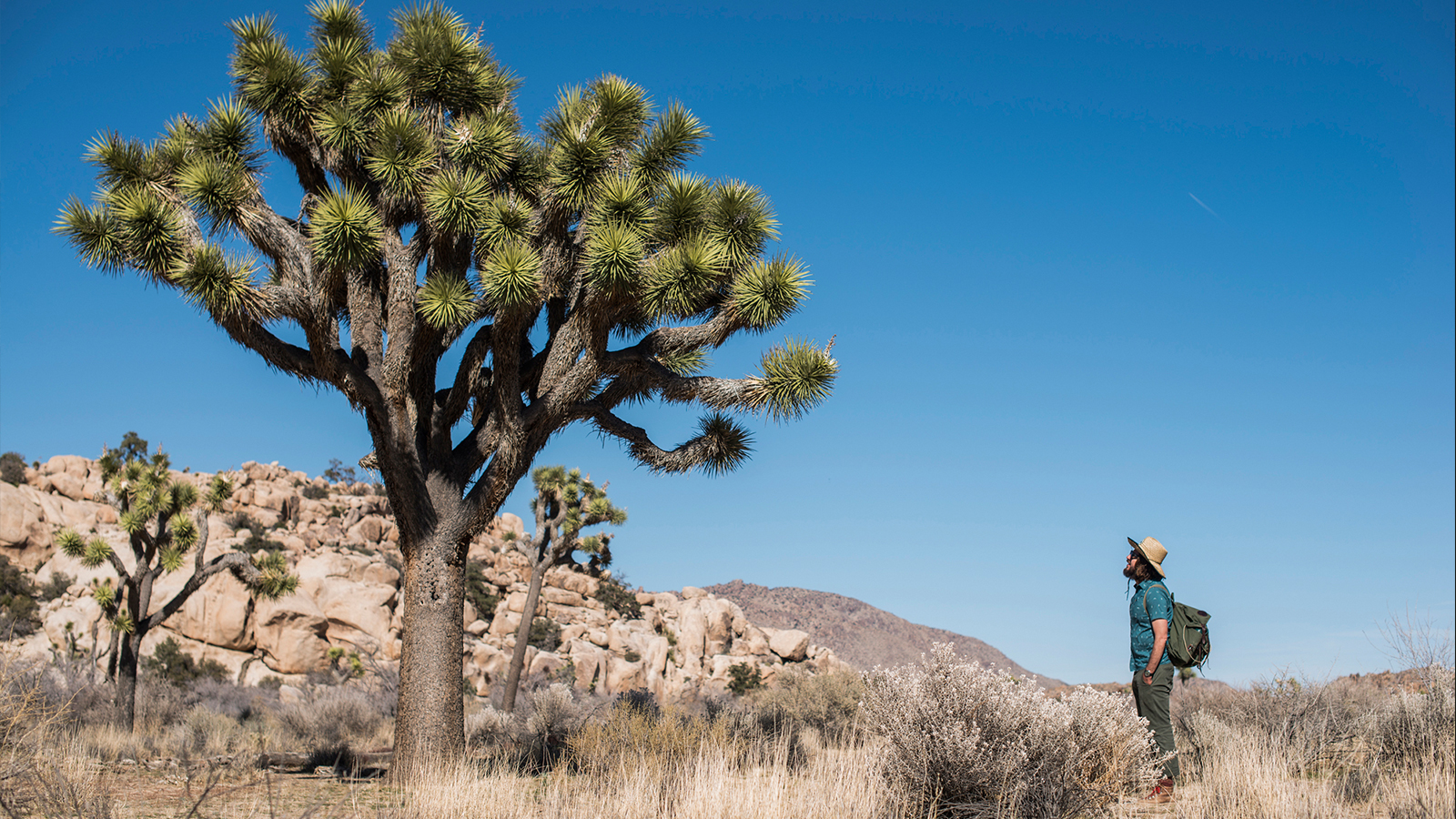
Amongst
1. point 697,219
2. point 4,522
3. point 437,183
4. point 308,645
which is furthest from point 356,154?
point 4,522

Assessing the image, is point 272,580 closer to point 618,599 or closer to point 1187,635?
point 1187,635

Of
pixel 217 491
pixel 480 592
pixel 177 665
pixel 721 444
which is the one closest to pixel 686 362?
pixel 721 444

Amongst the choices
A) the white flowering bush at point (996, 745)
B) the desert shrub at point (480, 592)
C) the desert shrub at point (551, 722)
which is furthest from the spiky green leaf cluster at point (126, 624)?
the desert shrub at point (480, 592)

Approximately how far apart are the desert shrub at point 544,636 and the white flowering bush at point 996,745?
82.2ft

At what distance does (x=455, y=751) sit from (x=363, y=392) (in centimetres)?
340

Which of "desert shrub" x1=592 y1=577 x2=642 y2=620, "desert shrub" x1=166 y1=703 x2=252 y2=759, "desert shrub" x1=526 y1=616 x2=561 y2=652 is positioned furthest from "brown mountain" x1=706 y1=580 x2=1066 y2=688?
"desert shrub" x1=166 y1=703 x2=252 y2=759

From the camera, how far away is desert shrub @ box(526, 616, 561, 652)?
96.8 ft

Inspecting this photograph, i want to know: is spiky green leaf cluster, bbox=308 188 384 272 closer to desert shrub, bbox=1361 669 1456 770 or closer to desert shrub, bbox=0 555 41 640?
desert shrub, bbox=1361 669 1456 770

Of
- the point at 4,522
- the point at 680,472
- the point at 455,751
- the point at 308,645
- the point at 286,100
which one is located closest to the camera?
the point at 455,751

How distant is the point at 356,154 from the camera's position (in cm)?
877

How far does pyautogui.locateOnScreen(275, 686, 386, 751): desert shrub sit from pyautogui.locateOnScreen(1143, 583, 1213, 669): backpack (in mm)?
10873

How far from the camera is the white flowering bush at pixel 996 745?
210 inches

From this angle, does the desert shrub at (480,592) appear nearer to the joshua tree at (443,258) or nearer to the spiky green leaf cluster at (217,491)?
the spiky green leaf cluster at (217,491)

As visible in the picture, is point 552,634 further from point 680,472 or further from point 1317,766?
point 1317,766
